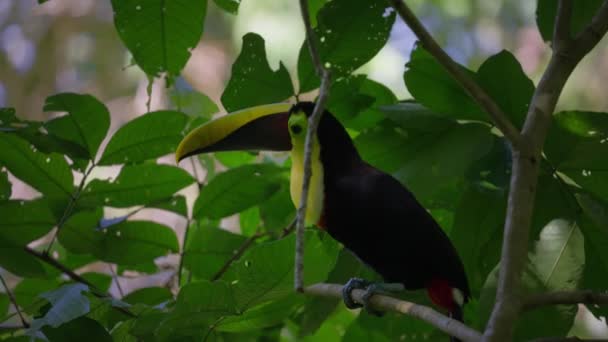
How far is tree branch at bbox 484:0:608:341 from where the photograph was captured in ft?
3.66

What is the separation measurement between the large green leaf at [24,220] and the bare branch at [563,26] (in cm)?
117

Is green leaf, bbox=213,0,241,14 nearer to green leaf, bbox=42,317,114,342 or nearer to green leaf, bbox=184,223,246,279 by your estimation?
green leaf, bbox=184,223,246,279

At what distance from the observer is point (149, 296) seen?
1.95 meters

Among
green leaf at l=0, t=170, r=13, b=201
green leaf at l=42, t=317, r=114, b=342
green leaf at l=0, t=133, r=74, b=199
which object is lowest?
green leaf at l=42, t=317, r=114, b=342

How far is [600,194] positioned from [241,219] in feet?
3.53

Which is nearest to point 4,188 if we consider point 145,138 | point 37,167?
point 37,167

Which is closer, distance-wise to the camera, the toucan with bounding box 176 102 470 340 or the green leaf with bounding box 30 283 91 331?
the green leaf with bounding box 30 283 91 331

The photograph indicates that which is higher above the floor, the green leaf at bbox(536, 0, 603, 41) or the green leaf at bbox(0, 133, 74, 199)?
the green leaf at bbox(536, 0, 603, 41)

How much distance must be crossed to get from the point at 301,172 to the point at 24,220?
0.64 metres

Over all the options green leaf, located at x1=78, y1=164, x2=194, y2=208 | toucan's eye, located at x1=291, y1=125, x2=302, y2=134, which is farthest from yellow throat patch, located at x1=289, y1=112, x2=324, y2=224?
green leaf, located at x1=78, y1=164, x2=194, y2=208

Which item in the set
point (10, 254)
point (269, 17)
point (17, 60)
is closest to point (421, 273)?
point (10, 254)

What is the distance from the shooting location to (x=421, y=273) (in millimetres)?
1836

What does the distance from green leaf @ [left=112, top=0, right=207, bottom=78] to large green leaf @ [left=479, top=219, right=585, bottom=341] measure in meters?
0.83

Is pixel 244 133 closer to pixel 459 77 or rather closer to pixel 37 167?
pixel 37 167
